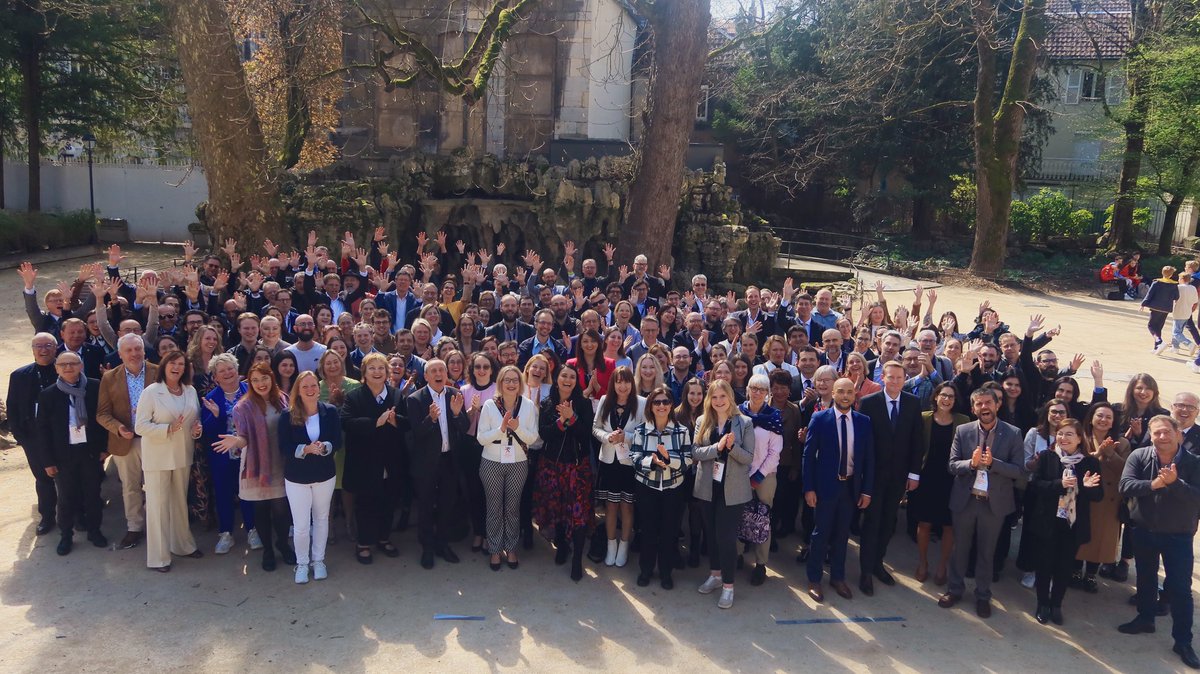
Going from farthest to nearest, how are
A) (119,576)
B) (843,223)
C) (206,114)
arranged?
(843,223)
(206,114)
(119,576)

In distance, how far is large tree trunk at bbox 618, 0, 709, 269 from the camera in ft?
42.6

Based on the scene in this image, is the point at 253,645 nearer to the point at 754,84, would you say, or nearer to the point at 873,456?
the point at 873,456

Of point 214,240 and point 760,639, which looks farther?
point 214,240

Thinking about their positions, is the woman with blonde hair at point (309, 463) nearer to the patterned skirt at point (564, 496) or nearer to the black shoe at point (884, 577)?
the patterned skirt at point (564, 496)

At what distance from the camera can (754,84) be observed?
2817cm

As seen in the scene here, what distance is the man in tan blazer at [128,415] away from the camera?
6.11 metres

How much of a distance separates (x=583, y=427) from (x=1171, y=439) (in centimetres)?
385

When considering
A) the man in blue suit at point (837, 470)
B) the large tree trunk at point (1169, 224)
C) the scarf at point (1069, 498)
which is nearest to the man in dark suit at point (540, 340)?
the man in blue suit at point (837, 470)

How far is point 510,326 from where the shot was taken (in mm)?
8531

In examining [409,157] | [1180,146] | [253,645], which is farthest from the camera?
[1180,146]

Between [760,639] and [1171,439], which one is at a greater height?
[1171,439]

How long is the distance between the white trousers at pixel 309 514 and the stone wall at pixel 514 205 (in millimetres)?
9901

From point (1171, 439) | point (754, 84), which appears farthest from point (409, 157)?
point (754, 84)

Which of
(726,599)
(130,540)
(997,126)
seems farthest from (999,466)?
(997,126)
